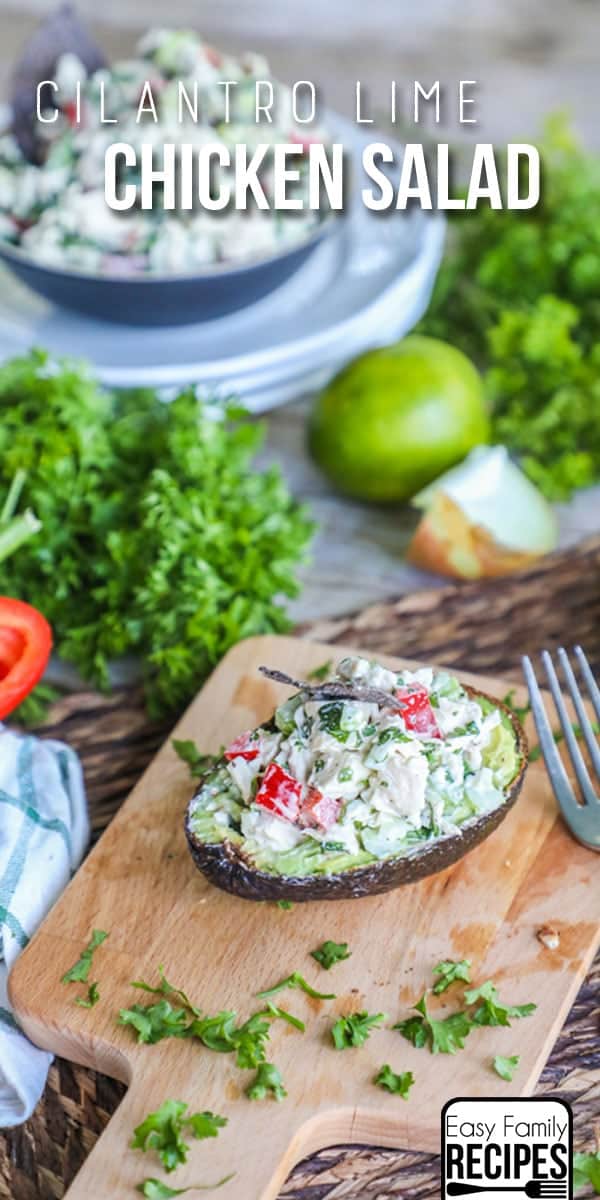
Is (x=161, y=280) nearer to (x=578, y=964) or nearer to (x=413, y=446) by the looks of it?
(x=413, y=446)

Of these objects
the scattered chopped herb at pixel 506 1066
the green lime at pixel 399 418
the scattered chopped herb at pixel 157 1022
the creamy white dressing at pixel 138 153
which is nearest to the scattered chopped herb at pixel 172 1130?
the scattered chopped herb at pixel 157 1022

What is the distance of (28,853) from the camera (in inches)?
112

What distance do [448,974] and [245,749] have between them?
1.77 feet

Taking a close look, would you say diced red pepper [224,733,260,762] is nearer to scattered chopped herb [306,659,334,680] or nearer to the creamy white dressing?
scattered chopped herb [306,659,334,680]

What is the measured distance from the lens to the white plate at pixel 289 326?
162 inches

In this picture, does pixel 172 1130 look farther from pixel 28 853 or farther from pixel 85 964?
pixel 28 853

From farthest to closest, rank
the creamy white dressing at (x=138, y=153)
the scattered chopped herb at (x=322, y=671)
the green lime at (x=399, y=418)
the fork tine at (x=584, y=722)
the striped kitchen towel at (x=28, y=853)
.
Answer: the creamy white dressing at (x=138, y=153), the green lime at (x=399, y=418), the scattered chopped herb at (x=322, y=671), the fork tine at (x=584, y=722), the striped kitchen towel at (x=28, y=853)

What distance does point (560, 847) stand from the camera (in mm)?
2850

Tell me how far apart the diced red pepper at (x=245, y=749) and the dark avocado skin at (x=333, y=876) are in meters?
0.13

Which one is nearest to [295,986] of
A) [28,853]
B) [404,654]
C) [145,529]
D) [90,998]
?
[90,998]

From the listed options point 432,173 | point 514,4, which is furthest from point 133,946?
point 514,4

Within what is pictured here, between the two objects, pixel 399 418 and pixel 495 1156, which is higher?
pixel 399 418

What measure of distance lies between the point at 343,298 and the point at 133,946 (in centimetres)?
235

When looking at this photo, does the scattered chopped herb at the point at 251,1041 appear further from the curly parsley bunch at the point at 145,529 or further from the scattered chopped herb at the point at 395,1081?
the curly parsley bunch at the point at 145,529
